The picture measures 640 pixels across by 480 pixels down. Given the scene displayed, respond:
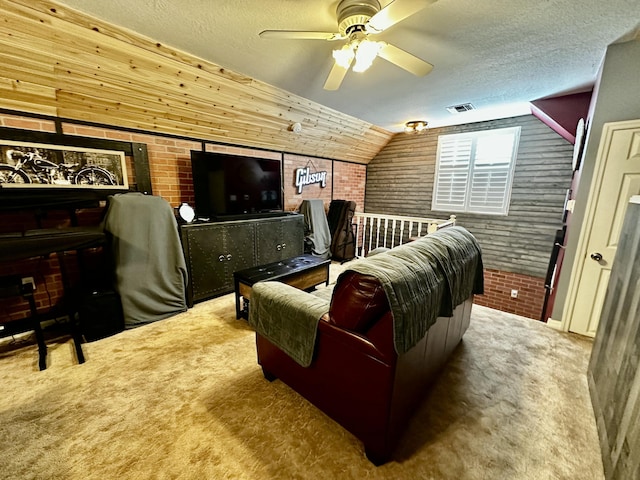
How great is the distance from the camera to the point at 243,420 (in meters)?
1.46

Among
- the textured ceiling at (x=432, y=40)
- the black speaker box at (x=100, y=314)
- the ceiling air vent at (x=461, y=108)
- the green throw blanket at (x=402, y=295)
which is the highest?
the ceiling air vent at (x=461, y=108)

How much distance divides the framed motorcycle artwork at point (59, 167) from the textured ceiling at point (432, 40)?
4.04ft

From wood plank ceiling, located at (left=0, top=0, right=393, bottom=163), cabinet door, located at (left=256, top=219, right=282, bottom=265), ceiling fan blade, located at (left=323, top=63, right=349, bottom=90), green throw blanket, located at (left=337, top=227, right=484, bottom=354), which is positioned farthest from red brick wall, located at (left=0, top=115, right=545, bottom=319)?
green throw blanket, located at (left=337, top=227, right=484, bottom=354)

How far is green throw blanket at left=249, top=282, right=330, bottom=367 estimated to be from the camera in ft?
4.48

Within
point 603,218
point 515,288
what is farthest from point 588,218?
point 515,288

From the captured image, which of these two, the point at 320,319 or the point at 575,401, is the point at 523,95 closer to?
the point at 575,401

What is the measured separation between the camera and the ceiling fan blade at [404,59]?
1599 mm

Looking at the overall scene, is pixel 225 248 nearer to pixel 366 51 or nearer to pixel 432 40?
pixel 366 51

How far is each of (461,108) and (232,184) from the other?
3299 millimetres

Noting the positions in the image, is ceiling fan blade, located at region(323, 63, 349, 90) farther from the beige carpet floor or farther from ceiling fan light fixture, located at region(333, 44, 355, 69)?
the beige carpet floor

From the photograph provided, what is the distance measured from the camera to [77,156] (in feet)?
7.59

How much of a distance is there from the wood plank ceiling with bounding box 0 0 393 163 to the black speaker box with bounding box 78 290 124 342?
1.63 metres

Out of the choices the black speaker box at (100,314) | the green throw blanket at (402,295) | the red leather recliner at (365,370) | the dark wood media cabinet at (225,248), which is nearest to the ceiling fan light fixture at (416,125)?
the dark wood media cabinet at (225,248)

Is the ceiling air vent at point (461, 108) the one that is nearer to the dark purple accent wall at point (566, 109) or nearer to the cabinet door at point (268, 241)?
the dark purple accent wall at point (566, 109)
